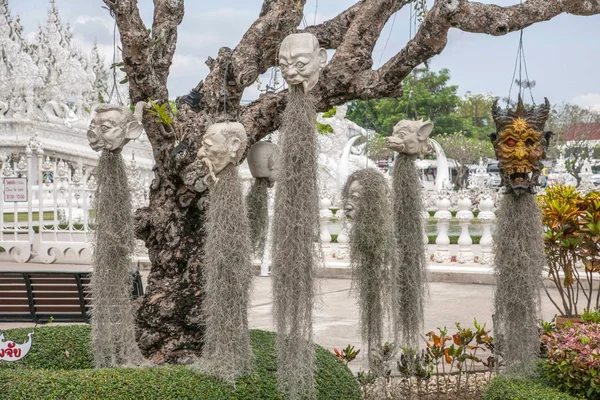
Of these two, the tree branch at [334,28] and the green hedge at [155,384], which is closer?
the green hedge at [155,384]

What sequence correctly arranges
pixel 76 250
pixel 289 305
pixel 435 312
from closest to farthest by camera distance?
pixel 289 305 < pixel 435 312 < pixel 76 250

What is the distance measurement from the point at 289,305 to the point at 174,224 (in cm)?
113

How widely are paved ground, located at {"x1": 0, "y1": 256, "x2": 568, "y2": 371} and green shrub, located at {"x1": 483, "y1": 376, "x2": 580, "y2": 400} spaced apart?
1.84m

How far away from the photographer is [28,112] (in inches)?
944

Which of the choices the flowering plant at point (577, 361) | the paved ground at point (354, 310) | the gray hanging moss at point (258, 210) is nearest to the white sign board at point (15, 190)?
the paved ground at point (354, 310)

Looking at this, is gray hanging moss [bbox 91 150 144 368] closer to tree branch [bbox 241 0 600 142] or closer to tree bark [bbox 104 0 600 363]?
tree bark [bbox 104 0 600 363]

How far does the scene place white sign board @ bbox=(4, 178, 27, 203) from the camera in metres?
11.3

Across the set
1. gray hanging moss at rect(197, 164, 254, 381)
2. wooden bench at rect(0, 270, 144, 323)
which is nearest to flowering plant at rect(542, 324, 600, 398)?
gray hanging moss at rect(197, 164, 254, 381)

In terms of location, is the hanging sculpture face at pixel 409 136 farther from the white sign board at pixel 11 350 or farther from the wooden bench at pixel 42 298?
the wooden bench at pixel 42 298

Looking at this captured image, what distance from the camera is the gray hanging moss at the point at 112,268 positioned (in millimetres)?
3898

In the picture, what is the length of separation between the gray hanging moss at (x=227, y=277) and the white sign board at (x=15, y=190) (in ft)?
28.4

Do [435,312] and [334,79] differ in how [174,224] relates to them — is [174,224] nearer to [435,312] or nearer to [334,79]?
[334,79]

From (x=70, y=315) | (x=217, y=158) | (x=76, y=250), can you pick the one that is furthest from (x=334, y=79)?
(x=76, y=250)

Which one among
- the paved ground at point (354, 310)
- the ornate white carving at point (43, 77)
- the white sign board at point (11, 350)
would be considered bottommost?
the paved ground at point (354, 310)
